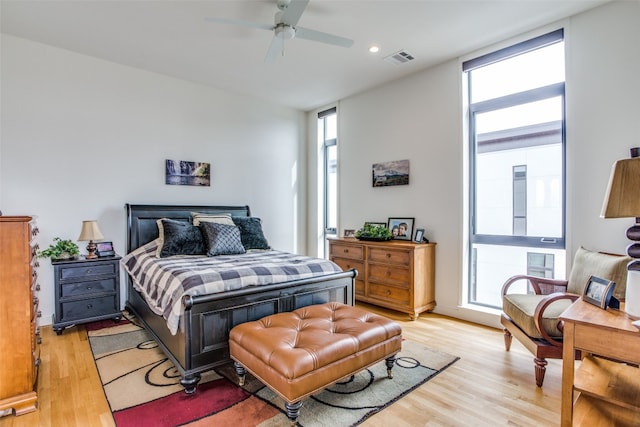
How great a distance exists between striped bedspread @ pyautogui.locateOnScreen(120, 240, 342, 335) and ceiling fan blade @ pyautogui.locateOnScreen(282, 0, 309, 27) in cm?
201

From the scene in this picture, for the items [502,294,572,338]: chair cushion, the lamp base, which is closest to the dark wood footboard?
the lamp base

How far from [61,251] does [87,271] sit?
0.35m

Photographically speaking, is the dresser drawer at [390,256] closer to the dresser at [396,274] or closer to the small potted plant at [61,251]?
the dresser at [396,274]

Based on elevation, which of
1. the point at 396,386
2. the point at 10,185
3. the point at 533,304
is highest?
the point at 10,185

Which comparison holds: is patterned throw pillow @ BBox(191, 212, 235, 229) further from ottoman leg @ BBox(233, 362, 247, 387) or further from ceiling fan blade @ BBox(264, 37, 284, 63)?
ottoman leg @ BBox(233, 362, 247, 387)

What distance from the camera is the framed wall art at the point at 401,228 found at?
423cm

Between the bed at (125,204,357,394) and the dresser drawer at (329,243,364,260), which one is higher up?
the dresser drawer at (329,243,364,260)

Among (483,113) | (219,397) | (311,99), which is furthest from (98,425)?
(311,99)

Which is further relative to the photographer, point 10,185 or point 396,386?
point 10,185

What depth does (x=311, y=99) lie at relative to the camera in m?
5.27

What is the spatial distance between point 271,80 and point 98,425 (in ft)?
13.3

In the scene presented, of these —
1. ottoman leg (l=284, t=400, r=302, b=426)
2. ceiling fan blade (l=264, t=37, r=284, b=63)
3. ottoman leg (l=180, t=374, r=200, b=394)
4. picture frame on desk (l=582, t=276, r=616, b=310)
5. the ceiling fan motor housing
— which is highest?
the ceiling fan motor housing

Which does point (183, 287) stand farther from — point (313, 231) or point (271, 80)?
point (313, 231)

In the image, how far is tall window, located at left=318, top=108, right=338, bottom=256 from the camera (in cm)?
558
